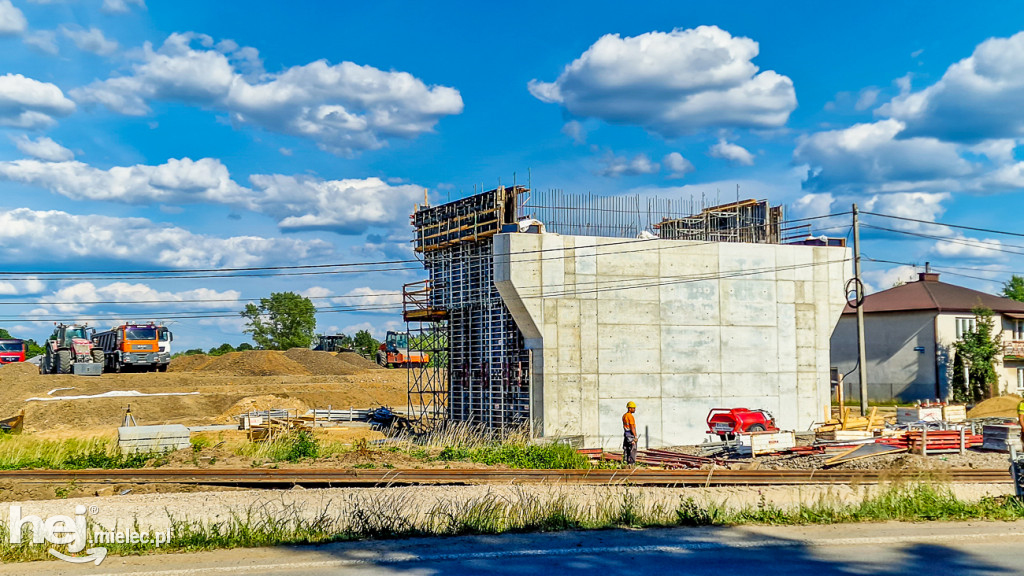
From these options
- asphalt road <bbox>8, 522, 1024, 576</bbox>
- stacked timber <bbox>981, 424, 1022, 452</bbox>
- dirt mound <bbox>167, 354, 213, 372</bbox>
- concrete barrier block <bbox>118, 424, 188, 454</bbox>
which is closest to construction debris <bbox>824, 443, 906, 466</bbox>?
Result: stacked timber <bbox>981, 424, 1022, 452</bbox>

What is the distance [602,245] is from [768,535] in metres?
19.0

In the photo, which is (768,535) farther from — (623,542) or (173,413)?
(173,413)

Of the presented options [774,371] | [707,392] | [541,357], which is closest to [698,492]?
[541,357]

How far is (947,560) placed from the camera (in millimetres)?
9859

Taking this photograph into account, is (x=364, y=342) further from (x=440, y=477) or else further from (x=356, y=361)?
(x=440, y=477)

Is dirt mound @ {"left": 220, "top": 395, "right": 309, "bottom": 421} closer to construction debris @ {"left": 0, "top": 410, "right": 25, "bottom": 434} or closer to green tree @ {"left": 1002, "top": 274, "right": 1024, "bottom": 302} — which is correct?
construction debris @ {"left": 0, "top": 410, "right": 25, "bottom": 434}

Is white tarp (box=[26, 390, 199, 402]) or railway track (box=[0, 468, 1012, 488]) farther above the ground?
white tarp (box=[26, 390, 199, 402])

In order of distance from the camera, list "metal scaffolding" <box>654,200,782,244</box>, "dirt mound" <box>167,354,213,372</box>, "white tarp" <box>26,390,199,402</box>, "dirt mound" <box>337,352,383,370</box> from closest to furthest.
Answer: "metal scaffolding" <box>654,200,782,244</box> < "white tarp" <box>26,390,199,402</box> < "dirt mound" <box>167,354,213,372</box> < "dirt mound" <box>337,352,383,370</box>

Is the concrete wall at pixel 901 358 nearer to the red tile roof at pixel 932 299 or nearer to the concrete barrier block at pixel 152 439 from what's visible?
the red tile roof at pixel 932 299

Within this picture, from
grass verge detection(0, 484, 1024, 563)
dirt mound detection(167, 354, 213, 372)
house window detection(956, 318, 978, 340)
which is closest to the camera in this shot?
grass verge detection(0, 484, 1024, 563)

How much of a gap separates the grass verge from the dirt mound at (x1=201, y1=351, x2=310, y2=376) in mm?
57577

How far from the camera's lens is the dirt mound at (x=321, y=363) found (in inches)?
2896

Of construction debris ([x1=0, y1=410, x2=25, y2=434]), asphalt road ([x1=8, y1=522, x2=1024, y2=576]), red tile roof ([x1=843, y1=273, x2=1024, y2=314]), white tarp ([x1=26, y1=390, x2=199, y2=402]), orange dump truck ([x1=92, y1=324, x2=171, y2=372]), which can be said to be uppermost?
red tile roof ([x1=843, y1=273, x2=1024, y2=314])

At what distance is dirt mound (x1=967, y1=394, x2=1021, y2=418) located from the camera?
132ft
